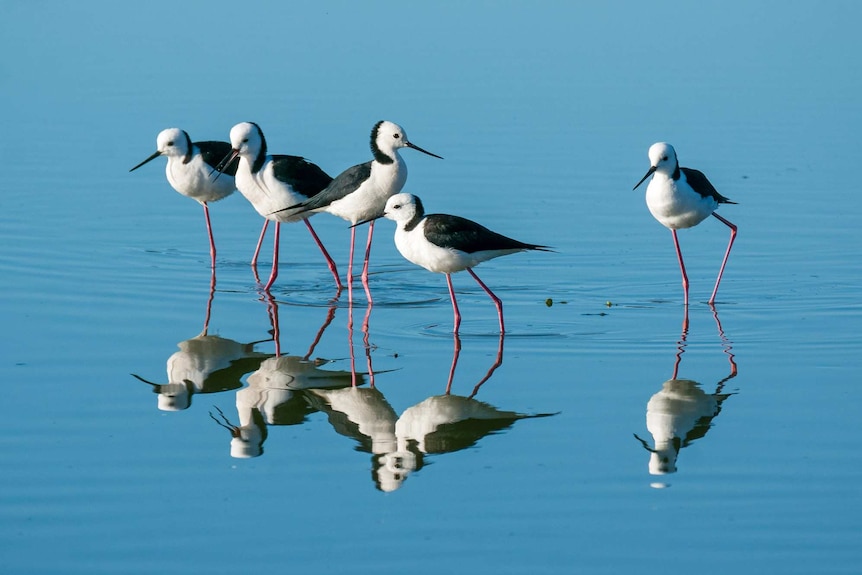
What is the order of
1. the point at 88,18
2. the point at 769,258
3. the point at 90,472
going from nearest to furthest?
the point at 90,472, the point at 769,258, the point at 88,18

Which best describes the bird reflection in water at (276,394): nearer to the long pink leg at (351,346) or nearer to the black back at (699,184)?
the long pink leg at (351,346)

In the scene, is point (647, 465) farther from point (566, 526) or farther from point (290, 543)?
point (290, 543)

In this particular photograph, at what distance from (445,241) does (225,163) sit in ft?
9.31

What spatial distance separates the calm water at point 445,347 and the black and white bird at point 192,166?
0.48m

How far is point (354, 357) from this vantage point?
802 cm

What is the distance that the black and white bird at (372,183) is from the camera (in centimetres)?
985

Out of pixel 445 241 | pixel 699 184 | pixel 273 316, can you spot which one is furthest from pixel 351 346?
pixel 699 184

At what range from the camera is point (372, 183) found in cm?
985

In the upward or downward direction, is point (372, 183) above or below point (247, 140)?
below

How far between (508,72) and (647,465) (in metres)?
12.5

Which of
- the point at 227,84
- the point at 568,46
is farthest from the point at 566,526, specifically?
the point at 568,46

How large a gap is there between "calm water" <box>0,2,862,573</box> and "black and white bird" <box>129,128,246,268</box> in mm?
480

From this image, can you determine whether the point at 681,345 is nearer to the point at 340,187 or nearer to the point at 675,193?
the point at 675,193

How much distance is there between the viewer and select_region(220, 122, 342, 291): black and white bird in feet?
33.6
